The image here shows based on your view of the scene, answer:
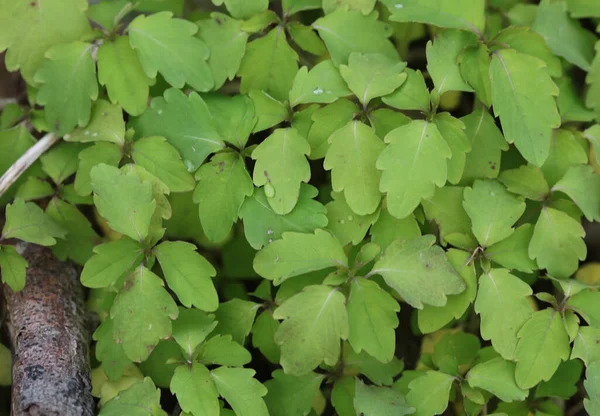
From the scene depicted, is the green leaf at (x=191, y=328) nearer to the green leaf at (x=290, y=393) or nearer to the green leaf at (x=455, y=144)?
the green leaf at (x=290, y=393)

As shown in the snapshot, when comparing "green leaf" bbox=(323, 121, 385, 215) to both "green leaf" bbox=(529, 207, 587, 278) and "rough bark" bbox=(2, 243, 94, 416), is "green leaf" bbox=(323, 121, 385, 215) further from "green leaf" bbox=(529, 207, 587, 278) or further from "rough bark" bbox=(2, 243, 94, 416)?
"rough bark" bbox=(2, 243, 94, 416)

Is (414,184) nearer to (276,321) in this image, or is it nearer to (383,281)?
(383,281)

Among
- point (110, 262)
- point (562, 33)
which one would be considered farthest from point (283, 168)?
point (562, 33)

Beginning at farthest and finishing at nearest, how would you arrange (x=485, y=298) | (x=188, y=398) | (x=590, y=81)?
(x=590, y=81), (x=485, y=298), (x=188, y=398)

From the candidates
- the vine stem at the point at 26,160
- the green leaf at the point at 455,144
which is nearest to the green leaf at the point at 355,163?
the green leaf at the point at 455,144

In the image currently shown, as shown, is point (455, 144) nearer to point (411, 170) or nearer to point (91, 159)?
point (411, 170)

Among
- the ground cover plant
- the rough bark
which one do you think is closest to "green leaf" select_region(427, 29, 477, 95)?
the ground cover plant

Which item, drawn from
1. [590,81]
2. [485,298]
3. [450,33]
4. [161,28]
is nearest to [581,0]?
[590,81]
